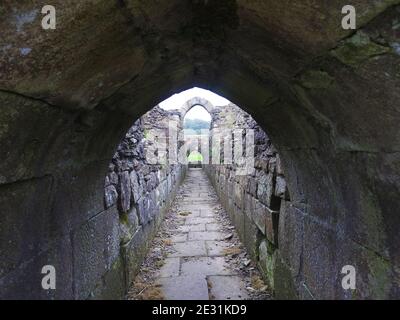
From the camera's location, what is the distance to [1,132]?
1.14 m

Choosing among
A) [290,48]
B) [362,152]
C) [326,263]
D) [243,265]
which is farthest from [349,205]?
[243,265]

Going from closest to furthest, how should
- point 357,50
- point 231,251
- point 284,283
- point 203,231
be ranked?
1. point 357,50
2. point 284,283
3. point 231,251
4. point 203,231

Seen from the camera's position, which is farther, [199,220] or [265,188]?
[199,220]

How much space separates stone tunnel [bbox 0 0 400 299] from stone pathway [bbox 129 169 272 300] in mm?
1335

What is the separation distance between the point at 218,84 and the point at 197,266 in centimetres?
281

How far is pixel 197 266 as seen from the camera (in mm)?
4398

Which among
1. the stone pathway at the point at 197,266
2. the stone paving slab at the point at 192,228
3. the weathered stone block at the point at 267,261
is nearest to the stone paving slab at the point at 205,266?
the stone pathway at the point at 197,266

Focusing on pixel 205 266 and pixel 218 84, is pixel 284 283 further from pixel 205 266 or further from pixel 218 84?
pixel 218 84

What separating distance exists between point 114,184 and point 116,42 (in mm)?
2158

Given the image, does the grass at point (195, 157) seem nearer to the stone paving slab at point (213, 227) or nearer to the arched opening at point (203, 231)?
the stone paving slab at point (213, 227)

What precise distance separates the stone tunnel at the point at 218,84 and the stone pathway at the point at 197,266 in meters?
1.34

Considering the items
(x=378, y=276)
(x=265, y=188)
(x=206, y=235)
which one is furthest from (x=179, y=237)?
(x=378, y=276)

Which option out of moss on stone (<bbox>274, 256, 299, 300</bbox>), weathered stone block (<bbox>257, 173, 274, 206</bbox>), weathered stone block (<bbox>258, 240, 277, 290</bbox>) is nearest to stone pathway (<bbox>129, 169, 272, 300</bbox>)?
weathered stone block (<bbox>258, 240, 277, 290</bbox>)

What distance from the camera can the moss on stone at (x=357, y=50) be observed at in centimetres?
100
